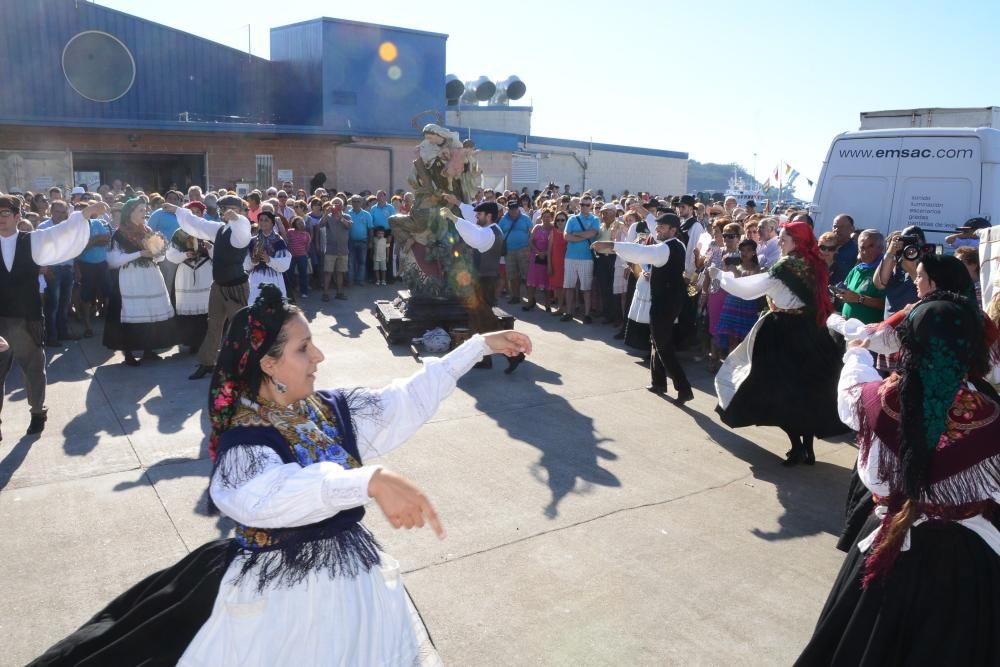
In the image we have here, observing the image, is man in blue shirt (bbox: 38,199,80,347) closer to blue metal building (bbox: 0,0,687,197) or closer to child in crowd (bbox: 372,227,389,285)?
child in crowd (bbox: 372,227,389,285)

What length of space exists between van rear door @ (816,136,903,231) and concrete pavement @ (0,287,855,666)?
3411mm

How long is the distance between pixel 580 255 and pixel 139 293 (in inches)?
233

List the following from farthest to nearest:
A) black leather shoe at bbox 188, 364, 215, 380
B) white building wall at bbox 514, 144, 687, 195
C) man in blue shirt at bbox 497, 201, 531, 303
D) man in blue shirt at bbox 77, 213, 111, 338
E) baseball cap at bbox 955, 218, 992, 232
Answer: white building wall at bbox 514, 144, 687, 195, man in blue shirt at bbox 497, 201, 531, 303, man in blue shirt at bbox 77, 213, 111, 338, black leather shoe at bbox 188, 364, 215, 380, baseball cap at bbox 955, 218, 992, 232

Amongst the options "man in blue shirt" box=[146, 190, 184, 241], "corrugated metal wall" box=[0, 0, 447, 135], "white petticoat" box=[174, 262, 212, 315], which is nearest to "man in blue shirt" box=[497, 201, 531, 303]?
"man in blue shirt" box=[146, 190, 184, 241]

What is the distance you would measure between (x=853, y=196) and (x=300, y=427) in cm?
Result: 868

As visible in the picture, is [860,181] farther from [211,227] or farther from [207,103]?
[207,103]

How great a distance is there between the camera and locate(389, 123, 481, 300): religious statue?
904cm

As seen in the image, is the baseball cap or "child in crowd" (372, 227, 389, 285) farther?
"child in crowd" (372, 227, 389, 285)

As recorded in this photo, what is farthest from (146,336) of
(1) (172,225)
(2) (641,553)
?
(2) (641,553)

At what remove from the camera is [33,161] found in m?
17.3

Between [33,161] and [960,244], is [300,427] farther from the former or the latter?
[33,161]

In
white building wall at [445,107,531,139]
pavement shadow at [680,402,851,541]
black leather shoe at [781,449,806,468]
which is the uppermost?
white building wall at [445,107,531,139]

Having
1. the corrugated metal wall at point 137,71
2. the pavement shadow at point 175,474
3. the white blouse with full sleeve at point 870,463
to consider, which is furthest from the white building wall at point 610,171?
the white blouse with full sleeve at point 870,463

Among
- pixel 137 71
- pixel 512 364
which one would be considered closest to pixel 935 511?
Result: pixel 512 364
